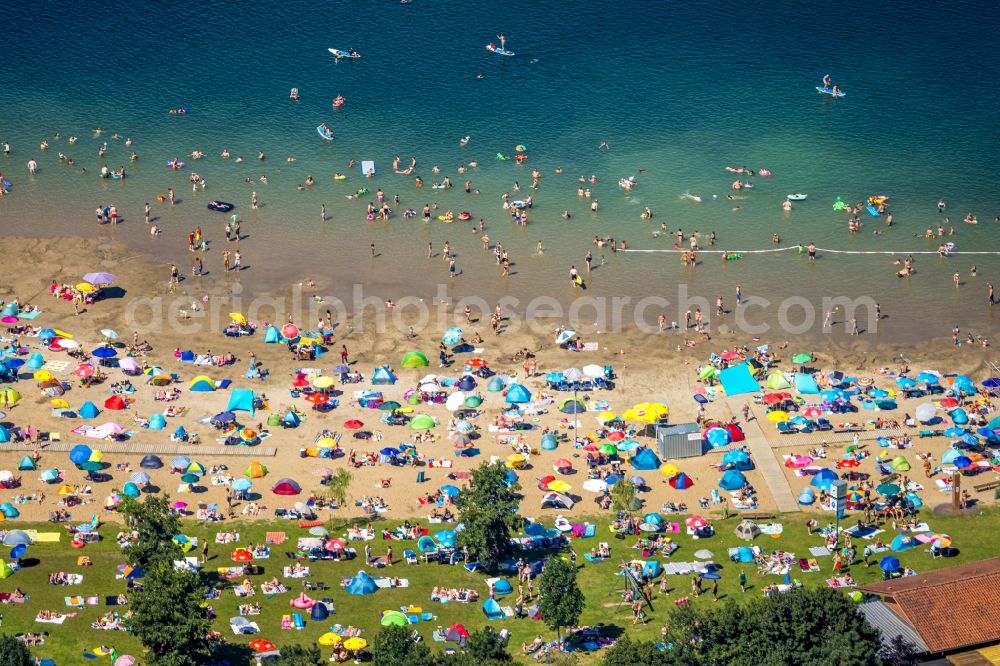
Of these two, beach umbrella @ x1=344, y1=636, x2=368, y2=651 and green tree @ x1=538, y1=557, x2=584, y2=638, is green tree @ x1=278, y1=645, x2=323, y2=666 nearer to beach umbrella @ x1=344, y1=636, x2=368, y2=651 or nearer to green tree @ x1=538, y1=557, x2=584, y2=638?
beach umbrella @ x1=344, y1=636, x2=368, y2=651

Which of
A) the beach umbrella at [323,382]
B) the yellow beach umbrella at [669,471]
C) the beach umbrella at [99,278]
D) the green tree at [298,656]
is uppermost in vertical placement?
the beach umbrella at [99,278]

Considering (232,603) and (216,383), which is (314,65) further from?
(232,603)

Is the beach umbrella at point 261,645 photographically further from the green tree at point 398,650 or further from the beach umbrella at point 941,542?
the beach umbrella at point 941,542

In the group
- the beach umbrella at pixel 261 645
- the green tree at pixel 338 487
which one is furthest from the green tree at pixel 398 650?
the green tree at pixel 338 487

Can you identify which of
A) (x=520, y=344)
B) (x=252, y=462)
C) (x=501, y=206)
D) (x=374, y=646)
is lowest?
(x=374, y=646)

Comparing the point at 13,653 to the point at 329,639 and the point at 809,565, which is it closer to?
the point at 329,639

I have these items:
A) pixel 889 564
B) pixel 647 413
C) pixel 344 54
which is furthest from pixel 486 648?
pixel 344 54

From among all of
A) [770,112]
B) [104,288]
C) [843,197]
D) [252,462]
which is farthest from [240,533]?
[770,112]
